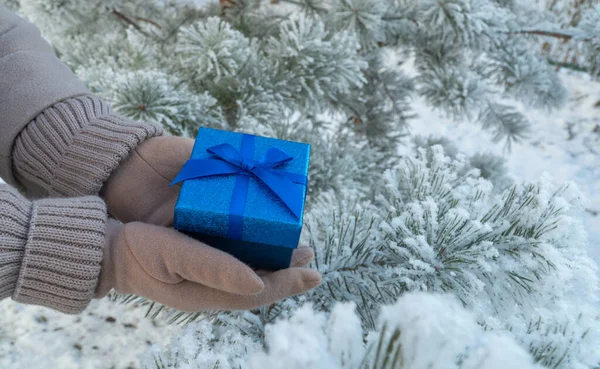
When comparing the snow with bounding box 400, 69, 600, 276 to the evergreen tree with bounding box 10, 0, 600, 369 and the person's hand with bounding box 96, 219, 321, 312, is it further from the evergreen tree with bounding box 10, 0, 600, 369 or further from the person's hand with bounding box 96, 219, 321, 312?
the person's hand with bounding box 96, 219, 321, 312

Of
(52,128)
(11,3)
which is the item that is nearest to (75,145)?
(52,128)

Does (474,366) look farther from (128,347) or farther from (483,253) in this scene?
(128,347)

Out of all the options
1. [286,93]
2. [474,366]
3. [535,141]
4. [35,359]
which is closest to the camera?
[474,366]

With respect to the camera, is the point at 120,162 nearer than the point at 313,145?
Yes

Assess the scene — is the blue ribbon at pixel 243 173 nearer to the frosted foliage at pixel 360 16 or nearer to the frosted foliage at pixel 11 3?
the frosted foliage at pixel 360 16

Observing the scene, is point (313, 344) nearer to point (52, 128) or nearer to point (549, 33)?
point (52, 128)

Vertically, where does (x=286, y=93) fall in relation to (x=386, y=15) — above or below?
below

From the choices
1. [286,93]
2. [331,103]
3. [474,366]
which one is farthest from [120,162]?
[331,103]

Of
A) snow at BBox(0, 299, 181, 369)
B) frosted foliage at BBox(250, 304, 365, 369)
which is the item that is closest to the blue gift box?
frosted foliage at BBox(250, 304, 365, 369)
